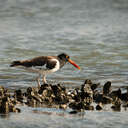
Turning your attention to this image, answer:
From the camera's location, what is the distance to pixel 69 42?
20.9 metres

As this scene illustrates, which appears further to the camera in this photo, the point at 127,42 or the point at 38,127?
the point at 127,42

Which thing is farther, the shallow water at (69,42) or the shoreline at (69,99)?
the shoreline at (69,99)

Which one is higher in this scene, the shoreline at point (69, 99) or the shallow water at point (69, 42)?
the shallow water at point (69, 42)

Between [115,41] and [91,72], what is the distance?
700cm

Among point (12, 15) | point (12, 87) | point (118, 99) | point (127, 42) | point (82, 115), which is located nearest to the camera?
point (82, 115)

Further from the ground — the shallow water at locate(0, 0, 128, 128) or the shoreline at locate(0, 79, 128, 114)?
the shallow water at locate(0, 0, 128, 128)

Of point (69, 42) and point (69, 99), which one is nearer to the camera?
point (69, 99)

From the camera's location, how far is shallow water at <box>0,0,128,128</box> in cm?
851

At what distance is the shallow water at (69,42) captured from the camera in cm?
851

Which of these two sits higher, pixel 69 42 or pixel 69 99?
pixel 69 42

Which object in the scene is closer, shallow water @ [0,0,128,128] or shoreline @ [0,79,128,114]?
shallow water @ [0,0,128,128]

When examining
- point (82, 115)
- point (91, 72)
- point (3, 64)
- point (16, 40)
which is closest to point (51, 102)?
point (82, 115)

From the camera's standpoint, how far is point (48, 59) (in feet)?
40.2

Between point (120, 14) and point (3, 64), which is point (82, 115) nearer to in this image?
point (3, 64)
